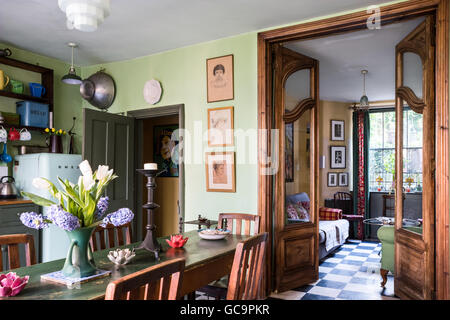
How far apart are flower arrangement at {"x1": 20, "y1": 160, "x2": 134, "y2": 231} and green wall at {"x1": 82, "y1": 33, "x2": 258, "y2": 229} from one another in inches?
86.4

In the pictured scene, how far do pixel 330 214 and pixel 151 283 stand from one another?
581 cm

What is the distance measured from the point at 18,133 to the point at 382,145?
6.49 m

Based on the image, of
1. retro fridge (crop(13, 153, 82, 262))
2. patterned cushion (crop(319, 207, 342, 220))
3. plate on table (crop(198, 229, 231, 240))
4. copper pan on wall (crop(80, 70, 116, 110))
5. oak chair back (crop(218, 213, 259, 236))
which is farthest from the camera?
patterned cushion (crop(319, 207, 342, 220))

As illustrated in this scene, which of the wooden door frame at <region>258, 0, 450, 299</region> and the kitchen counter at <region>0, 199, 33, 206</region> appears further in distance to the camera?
the kitchen counter at <region>0, 199, 33, 206</region>

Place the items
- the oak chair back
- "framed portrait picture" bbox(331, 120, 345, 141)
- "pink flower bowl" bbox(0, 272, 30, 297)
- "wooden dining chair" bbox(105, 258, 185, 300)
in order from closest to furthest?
"wooden dining chair" bbox(105, 258, 185, 300), "pink flower bowl" bbox(0, 272, 30, 297), the oak chair back, "framed portrait picture" bbox(331, 120, 345, 141)

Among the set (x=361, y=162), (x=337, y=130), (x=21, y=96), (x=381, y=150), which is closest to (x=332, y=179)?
(x=361, y=162)

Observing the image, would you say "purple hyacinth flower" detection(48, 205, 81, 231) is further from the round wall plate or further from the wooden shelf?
the wooden shelf

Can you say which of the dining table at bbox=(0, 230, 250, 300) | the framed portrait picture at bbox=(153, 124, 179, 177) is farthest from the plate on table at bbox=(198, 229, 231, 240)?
the framed portrait picture at bbox=(153, 124, 179, 177)

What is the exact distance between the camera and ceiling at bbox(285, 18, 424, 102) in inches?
151

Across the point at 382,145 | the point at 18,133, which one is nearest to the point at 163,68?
the point at 18,133

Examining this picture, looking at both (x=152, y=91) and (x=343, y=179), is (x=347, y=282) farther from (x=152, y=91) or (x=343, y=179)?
(x=343, y=179)

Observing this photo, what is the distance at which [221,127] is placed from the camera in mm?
3918

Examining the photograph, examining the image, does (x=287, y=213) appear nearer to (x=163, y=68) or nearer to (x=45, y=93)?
(x=163, y=68)

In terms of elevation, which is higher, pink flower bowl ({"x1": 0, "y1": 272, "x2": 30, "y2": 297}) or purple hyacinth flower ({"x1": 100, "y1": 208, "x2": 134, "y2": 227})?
purple hyacinth flower ({"x1": 100, "y1": 208, "x2": 134, "y2": 227})
